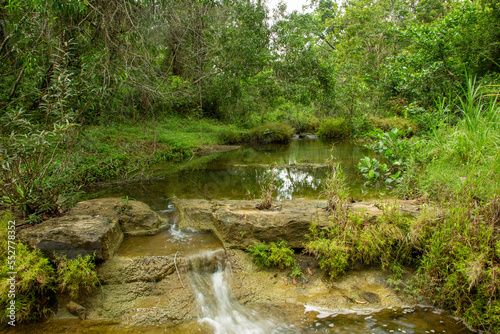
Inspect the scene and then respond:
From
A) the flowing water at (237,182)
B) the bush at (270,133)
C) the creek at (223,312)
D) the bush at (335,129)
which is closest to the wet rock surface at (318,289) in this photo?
the creek at (223,312)

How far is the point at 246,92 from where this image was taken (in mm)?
15250

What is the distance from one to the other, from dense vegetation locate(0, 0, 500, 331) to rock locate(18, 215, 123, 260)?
450 mm

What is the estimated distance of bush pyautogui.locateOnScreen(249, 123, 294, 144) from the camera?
17188mm

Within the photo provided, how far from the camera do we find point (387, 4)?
2142cm

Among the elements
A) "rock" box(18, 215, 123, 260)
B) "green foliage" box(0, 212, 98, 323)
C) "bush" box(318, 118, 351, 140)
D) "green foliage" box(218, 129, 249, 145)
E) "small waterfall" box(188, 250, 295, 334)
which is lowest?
"small waterfall" box(188, 250, 295, 334)

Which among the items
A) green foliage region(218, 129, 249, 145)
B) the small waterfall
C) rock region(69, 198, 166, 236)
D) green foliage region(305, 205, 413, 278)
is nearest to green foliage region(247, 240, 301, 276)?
green foliage region(305, 205, 413, 278)

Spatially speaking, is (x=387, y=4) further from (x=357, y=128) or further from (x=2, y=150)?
(x=2, y=150)

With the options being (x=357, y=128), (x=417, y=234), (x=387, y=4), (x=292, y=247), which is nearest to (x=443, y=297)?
(x=417, y=234)

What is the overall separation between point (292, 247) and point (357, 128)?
13750 mm

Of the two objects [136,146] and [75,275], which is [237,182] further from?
[75,275]

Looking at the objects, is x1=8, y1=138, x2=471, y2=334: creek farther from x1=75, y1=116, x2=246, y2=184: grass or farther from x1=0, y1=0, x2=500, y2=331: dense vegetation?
x1=75, y1=116, x2=246, y2=184: grass

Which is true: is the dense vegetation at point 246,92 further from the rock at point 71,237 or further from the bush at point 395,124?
the rock at point 71,237

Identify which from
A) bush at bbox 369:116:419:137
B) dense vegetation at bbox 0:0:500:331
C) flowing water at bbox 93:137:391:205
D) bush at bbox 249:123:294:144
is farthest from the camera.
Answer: bush at bbox 249:123:294:144

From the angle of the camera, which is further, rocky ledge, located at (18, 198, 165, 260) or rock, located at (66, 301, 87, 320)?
rocky ledge, located at (18, 198, 165, 260)
